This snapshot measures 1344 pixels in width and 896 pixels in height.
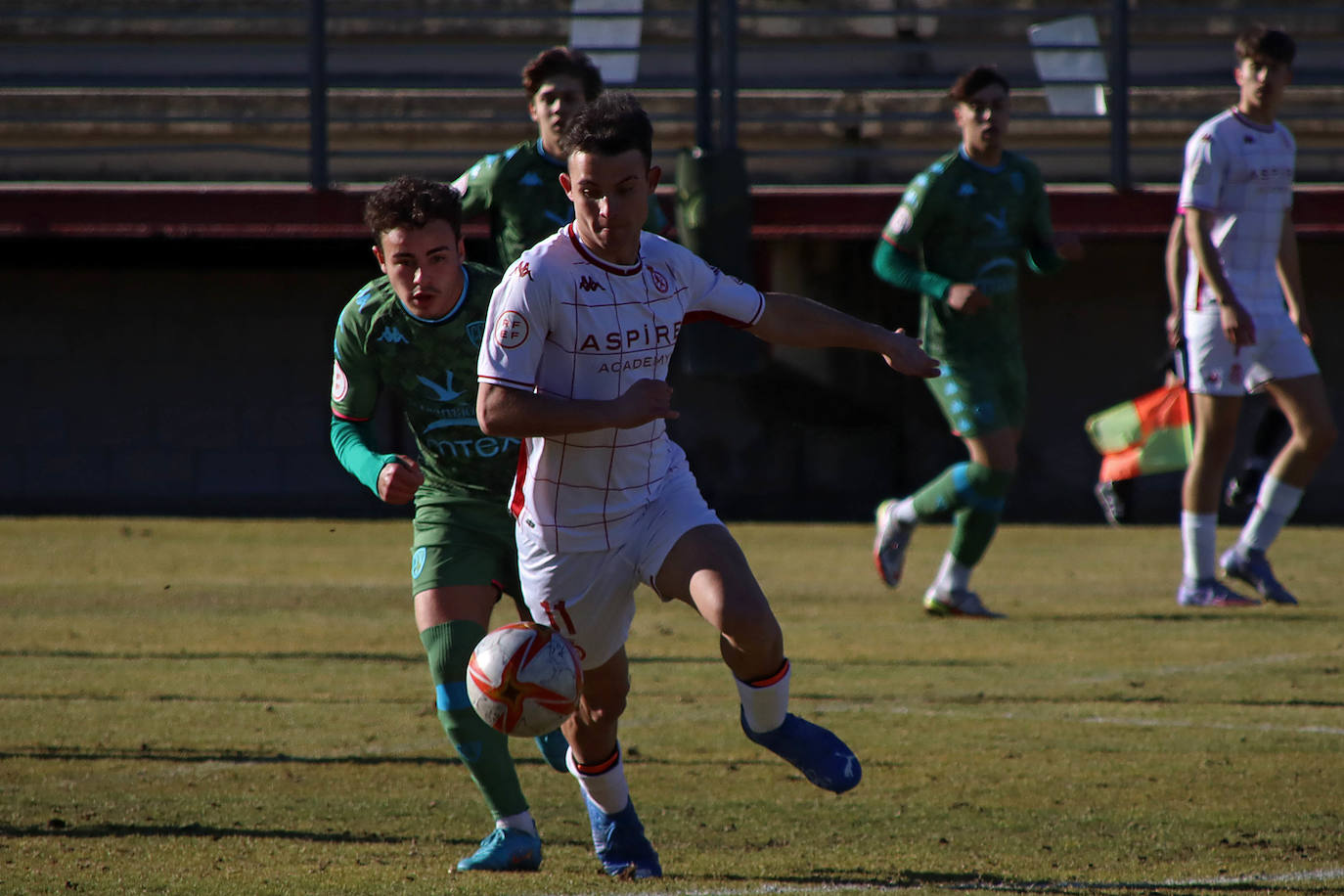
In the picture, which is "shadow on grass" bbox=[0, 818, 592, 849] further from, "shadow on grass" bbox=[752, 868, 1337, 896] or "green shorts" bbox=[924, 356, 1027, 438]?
"green shorts" bbox=[924, 356, 1027, 438]

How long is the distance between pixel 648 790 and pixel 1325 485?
34.7ft

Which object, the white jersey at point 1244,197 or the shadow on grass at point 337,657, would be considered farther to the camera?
the white jersey at point 1244,197

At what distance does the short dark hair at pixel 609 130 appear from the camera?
172 inches

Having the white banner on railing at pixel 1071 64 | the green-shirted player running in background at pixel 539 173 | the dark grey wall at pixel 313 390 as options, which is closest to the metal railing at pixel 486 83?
the white banner on railing at pixel 1071 64

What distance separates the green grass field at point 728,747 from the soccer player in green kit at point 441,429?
443 mm

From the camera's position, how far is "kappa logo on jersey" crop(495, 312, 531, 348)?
14.3 feet

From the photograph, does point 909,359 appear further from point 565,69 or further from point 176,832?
point 565,69

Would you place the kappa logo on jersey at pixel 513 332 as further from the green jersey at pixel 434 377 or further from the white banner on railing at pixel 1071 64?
the white banner on railing at pixel 1071 64

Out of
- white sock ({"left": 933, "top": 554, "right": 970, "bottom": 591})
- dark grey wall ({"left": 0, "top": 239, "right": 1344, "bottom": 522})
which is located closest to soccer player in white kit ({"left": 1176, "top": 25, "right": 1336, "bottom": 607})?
white sock ({"left": 933, "top": 554, "right": 970, "bottom": 591})

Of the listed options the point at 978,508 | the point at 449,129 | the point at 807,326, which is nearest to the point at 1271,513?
the point at 978,508

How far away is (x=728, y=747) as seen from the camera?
20.6ft

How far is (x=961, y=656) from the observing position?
800cm

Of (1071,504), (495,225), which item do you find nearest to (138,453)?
(1071,504)

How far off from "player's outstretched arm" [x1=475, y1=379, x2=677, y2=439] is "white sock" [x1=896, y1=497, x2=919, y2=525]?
5.24m
